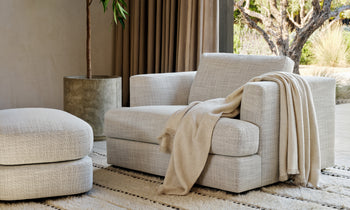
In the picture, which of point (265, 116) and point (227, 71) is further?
point (227, 71)

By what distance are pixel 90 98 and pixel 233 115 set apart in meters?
1.67

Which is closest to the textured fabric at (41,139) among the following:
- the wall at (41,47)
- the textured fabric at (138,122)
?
the textured fabric at (138,122)

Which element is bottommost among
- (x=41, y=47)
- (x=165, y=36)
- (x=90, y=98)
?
(x=90, y=98)

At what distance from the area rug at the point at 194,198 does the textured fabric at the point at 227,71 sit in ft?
2.38

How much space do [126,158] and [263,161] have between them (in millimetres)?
856

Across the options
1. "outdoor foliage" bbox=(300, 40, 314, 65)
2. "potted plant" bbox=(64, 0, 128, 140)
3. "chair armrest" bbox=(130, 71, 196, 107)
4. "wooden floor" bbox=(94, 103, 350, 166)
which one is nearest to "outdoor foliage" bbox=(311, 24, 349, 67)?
"outdoor foliage" bbox=(300, 40, 314, 65)

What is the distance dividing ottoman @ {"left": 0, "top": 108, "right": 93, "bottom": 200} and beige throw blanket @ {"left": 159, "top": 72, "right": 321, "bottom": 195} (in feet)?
1.51

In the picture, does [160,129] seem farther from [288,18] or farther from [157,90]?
[288,18]

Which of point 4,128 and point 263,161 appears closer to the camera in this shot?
point 4,128

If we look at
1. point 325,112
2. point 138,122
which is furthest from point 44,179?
point 325,112

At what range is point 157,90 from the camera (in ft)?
11.5

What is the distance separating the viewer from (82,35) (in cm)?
551

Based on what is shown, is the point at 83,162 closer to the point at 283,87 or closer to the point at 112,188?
the point at 112,188

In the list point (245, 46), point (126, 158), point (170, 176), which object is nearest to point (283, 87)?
point (170, 176)
